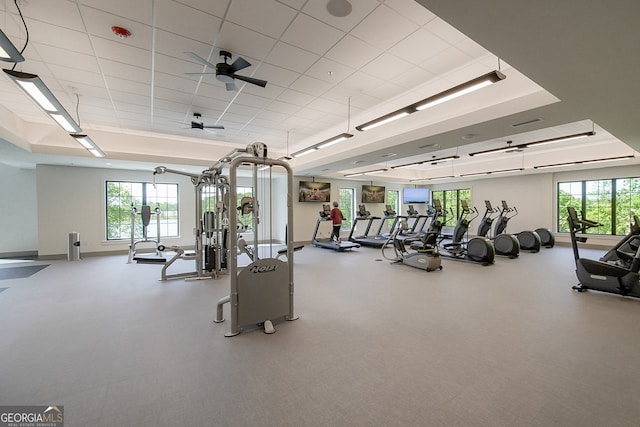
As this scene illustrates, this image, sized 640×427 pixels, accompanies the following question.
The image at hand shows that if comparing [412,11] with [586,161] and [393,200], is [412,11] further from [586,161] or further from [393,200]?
[393,200]

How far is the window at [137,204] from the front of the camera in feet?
29.3

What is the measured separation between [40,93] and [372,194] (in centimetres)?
1200

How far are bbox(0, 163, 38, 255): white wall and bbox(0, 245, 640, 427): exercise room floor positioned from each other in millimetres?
5225

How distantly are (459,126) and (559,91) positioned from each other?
5.83ft

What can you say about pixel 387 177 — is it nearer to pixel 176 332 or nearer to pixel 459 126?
pixel 459 126

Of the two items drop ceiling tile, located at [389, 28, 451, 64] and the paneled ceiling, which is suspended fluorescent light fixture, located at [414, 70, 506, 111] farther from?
drop ceiling tile, located at [389, 28, 451, 64]

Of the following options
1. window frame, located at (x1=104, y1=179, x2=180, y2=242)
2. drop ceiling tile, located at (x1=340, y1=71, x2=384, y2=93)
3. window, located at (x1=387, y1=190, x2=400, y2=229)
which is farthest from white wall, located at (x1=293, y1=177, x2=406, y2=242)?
drop ceiling tile, located at (x1=340, y1=71, x2=384, y2=93)

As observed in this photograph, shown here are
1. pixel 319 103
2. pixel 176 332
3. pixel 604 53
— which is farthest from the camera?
pixel 319 103

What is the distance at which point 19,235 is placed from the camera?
27.3 feet

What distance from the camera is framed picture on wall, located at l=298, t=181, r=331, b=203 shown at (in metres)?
11.1

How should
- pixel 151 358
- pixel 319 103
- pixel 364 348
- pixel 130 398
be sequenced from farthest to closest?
pixel 319 103, pixel 364 348, pixel 151 358, pixel 130 398

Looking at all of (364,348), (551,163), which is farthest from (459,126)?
(551,163)

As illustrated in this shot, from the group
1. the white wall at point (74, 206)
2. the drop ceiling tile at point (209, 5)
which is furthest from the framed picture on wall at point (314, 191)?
the drop ceiling tile at point (209, 5)

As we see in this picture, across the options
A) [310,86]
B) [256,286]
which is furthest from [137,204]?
[256,286]
